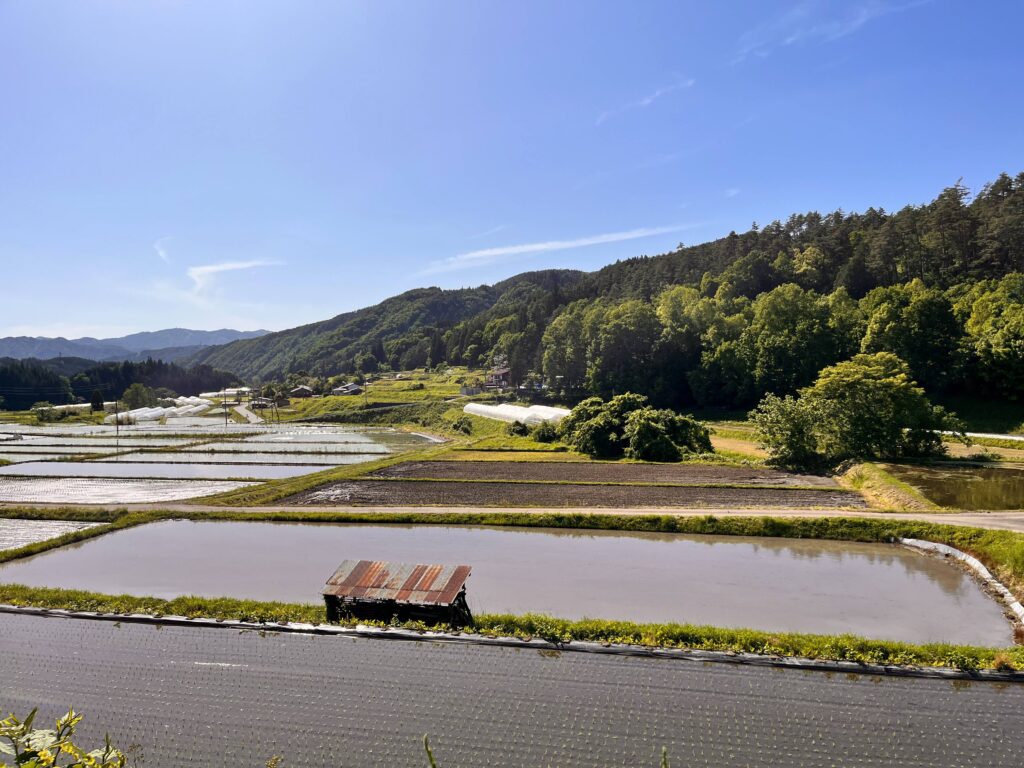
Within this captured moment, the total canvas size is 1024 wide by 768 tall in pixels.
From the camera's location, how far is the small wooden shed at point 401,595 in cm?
1578

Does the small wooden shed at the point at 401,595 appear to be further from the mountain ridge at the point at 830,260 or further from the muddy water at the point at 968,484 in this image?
the mountain ridge at the point at 830,260

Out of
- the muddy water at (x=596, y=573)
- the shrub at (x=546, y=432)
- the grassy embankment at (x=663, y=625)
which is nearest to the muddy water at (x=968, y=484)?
the grassy embankment at (x=663, y=625)

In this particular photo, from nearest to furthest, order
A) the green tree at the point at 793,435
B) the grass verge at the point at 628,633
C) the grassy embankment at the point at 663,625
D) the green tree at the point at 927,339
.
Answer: the grass verge at the point at 628,633 < the grassy embankment at the point at 663,625 < the green tree at the point at 793,435 < the green tree at the point at 927,339

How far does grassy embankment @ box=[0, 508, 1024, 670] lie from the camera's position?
1355 centimetres

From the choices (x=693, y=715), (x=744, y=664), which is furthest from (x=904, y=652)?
(x=693, y=715)

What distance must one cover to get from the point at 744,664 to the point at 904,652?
3742 mm

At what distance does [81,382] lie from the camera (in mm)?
148500

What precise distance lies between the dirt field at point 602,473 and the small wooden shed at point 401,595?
22291 mm

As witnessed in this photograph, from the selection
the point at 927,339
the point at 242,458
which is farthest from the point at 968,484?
the point at 242,458

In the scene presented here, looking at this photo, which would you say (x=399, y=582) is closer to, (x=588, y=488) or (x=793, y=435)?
(x=588, y=488)

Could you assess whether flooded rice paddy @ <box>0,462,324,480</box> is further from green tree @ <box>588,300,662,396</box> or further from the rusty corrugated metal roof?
green tree @ <box>588,300,662,396</box>

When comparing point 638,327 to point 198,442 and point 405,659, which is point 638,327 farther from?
point 405,659

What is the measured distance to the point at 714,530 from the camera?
83.5 ft

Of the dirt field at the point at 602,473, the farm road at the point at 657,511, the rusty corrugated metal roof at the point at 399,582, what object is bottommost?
the dirt field at the point at 602,473
